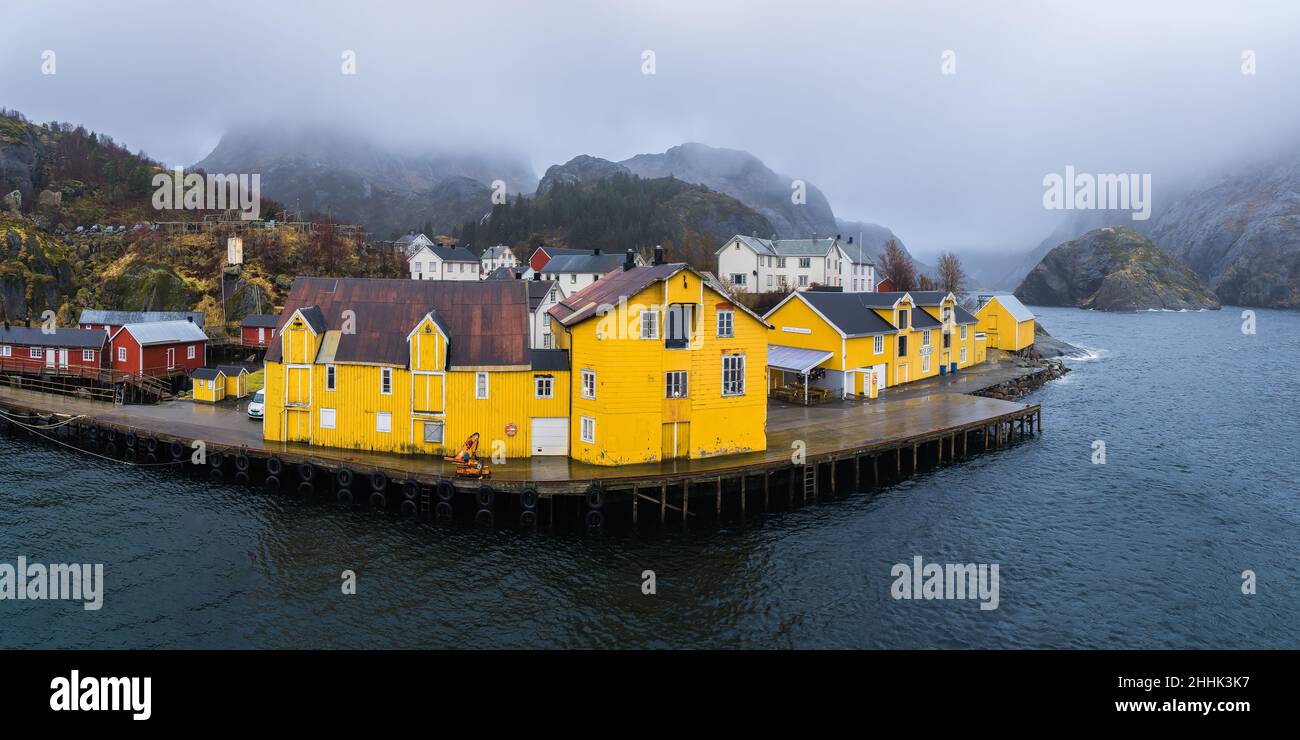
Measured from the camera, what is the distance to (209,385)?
4916 centimetres

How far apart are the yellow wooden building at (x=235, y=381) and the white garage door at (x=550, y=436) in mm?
26833

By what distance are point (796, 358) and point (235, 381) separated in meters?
39.4

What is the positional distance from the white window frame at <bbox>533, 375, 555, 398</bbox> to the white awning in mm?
22844

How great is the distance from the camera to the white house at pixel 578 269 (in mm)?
92000

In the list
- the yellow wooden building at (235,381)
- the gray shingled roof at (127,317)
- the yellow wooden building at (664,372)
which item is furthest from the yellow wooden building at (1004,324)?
the gray shingled roof at (127,317)

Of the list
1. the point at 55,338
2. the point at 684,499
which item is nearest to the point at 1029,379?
the point at 684,499

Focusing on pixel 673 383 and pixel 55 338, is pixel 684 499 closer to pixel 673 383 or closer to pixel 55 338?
pixel 673 383

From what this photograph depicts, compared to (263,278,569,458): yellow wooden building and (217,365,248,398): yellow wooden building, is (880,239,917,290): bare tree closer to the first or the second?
(263,278,569,458): yellow wooden building

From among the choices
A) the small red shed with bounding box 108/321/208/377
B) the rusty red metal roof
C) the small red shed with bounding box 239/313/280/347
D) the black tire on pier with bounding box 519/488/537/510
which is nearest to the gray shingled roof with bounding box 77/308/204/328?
the small red shed with bounding box 239/313/280/347

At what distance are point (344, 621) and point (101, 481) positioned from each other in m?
22.8

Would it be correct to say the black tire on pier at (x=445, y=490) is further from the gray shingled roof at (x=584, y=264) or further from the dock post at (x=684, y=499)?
the gray shingled roof at (x=584, y=264)

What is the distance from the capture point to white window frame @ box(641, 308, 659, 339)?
33.2 meters
